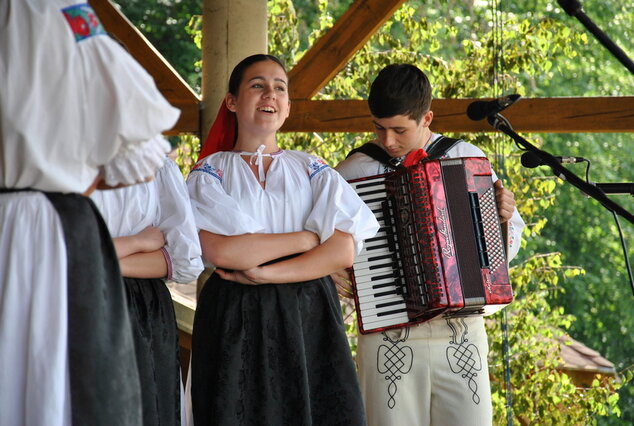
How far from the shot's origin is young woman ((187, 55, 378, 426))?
2.77 metres

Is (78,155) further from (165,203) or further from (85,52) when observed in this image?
(165,203)

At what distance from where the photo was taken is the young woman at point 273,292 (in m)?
2.77

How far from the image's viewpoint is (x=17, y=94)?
1.84 meters

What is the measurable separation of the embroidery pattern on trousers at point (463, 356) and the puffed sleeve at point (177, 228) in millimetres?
1025

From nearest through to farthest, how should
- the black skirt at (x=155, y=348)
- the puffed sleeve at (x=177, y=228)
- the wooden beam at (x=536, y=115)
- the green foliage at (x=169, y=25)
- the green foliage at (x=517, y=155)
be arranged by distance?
1. the black skirt at (x=155, y=348)
2. the puffed sleeve at (x=177, y=228)
3. the wooden beam at (x=536, y=115)
4. the green foliage at (x=517, y=155)
5. the green foliage at (x=169, y=25)

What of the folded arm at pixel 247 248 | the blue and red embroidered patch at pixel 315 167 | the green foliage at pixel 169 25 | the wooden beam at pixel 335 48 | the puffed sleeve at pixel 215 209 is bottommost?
the folded arm at pixel 247 248

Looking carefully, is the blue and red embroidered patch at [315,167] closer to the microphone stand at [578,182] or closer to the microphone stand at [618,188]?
the microphone stand at [578,182]

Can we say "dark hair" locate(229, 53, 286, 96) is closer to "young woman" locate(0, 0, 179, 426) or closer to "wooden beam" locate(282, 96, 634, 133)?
"young woman" locate(0, 0, 179, 426)

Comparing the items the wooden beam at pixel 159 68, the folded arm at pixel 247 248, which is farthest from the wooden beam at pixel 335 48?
the folded arm at pixel 247 248

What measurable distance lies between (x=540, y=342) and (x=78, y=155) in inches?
200

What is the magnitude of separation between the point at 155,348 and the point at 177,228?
0.35m

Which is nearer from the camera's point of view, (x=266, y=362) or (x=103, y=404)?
(x=103, y=404)

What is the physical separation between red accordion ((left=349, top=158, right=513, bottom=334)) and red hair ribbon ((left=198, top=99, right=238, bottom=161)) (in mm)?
565

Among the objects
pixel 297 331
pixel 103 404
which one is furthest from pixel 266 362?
pixel 103 404
